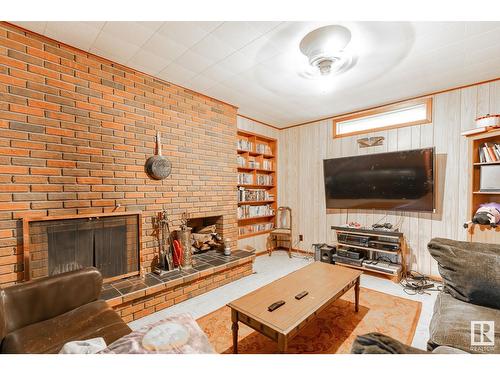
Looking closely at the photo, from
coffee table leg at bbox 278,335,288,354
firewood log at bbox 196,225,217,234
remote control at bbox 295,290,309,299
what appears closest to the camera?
coffee table leg at bbox 278,335,288,354

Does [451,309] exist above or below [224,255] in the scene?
above

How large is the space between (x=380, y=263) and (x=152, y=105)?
378 cm

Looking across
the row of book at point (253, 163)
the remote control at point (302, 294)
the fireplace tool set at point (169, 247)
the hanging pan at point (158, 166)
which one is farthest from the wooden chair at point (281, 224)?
the remote control at point (302, 294)

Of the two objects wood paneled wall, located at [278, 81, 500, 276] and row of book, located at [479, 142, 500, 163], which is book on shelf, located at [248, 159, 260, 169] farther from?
row of book, located at [479, 142, 500, 163]

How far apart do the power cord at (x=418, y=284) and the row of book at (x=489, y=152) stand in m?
1.60

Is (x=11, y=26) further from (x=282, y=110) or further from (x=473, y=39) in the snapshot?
(x=473, y=39)

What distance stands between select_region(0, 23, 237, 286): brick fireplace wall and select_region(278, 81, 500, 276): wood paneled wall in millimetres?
1475

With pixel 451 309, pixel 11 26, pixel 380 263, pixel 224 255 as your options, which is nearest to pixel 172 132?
pixel 11 26

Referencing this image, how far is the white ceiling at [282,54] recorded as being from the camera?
1812mm

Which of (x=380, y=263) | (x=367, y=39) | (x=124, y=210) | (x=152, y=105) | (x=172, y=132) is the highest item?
(x=367, y=39)

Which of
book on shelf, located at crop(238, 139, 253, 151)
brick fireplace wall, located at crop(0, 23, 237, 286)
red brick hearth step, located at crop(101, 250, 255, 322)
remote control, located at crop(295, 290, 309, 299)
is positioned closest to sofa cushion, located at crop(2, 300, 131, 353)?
red brick hearth step, located at crop(101, 250, 255, 322)

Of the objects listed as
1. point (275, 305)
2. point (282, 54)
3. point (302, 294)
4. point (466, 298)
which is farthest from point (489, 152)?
point (275, 305)

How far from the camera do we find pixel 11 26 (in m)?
1.80

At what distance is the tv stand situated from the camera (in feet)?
10.2
